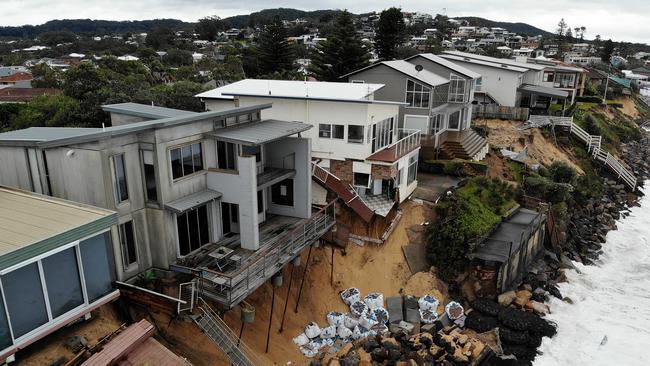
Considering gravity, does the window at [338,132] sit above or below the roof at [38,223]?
below

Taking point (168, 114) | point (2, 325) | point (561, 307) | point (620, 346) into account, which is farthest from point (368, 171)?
point (2, 325)

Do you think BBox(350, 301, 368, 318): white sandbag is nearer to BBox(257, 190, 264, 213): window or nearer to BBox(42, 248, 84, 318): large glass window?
BBox(257, 190, 264, 213): window

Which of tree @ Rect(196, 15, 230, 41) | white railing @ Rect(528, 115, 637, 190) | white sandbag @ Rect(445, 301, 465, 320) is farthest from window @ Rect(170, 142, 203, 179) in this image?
tree @ Rect(196, 15, 230, 41)

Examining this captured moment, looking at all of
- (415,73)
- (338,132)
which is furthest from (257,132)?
(415,73)

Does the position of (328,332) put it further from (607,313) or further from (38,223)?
(607,313)

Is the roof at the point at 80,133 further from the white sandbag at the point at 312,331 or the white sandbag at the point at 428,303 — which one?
the white sandbag at the point at 428,303

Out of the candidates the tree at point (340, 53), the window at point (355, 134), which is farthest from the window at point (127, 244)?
the tree at point (340, 53)
